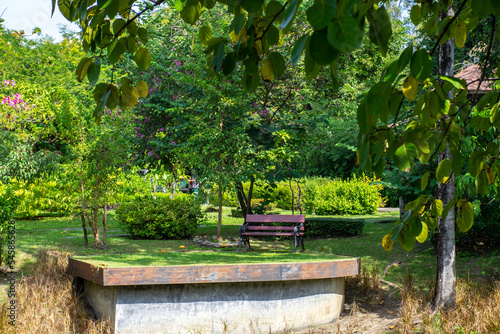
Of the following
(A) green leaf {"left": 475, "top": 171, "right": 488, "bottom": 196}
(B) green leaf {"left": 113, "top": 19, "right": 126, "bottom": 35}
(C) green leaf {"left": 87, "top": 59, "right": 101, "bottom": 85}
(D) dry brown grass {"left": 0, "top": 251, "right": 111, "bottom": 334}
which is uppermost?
(B) green leaf {"left": 113, "top": 19, "right": 126, "bottom": 35}

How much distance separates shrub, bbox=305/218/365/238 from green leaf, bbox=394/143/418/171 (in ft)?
38.1

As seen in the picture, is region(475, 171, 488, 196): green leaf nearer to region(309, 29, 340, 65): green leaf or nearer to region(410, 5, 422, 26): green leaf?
region(410, 5, 422, 26): green leaf

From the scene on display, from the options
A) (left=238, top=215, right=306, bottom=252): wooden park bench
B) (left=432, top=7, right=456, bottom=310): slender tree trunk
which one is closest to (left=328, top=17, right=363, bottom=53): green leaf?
(left=432, top=7, right=456, bottom=310): slender tree trunk

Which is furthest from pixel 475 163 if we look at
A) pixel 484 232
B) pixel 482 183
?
pixel 484 232

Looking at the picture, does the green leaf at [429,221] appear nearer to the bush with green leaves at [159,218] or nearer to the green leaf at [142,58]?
the green leaf at [142,58]

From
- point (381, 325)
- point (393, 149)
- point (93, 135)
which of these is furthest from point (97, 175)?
point (393, 149)

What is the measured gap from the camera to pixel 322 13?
115 centimetres

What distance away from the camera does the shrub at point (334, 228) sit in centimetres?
1316

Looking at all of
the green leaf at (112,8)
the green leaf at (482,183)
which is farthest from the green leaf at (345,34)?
the green leaf at (482,183)

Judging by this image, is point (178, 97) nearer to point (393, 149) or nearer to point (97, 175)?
point (97, 175)

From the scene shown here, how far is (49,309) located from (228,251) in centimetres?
448

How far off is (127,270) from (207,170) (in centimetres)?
529

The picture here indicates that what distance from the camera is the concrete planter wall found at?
564 centimetres

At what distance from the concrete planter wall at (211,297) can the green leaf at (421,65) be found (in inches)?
175
